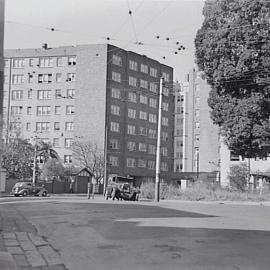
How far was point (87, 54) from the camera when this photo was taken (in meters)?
91.0

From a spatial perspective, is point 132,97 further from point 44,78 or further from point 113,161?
point 44,78

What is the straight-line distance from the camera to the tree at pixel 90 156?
266 ft

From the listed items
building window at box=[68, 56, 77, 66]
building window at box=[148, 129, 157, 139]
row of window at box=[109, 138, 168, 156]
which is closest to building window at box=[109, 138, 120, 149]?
→ row of window at box=[109, 138, 168, 156]

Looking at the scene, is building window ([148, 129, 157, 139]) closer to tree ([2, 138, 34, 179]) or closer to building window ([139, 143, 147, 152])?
building window ([139, 143, 147, 152])

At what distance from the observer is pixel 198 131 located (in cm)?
11675

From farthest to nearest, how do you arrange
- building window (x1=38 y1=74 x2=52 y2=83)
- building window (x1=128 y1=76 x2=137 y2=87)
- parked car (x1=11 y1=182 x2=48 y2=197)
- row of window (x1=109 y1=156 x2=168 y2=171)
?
building window (x1=128 y1=76 x2=137 y2=87) < building window (x1=38 y1=74 x2=52 y2=83) < row of window (x1=109 y1=156 x2=168 y2=171) < parked car (x1=11 y1=182 x2=48 y2=197)

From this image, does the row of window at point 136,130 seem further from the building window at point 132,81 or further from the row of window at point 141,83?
the building window at point 132,81

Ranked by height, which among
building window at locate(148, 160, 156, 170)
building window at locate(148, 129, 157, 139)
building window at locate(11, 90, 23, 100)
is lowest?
building window at locate(148, 160, 156, 170)

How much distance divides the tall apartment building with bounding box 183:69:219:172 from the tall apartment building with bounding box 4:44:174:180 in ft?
58.6

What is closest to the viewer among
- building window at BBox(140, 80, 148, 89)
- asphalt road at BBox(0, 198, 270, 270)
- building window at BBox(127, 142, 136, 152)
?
asphalt road at BBox(0, 198, 270, 270)

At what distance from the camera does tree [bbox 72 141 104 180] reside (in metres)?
81.1

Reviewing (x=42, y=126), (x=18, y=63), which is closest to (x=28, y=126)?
(x=42, y=126)

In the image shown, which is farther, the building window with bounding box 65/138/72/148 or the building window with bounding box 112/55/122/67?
the building window with bounding box 65/138/72/148

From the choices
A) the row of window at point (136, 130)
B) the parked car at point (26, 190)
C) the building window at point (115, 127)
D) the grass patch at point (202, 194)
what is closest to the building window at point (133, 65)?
the row of window at point (136, 130)
